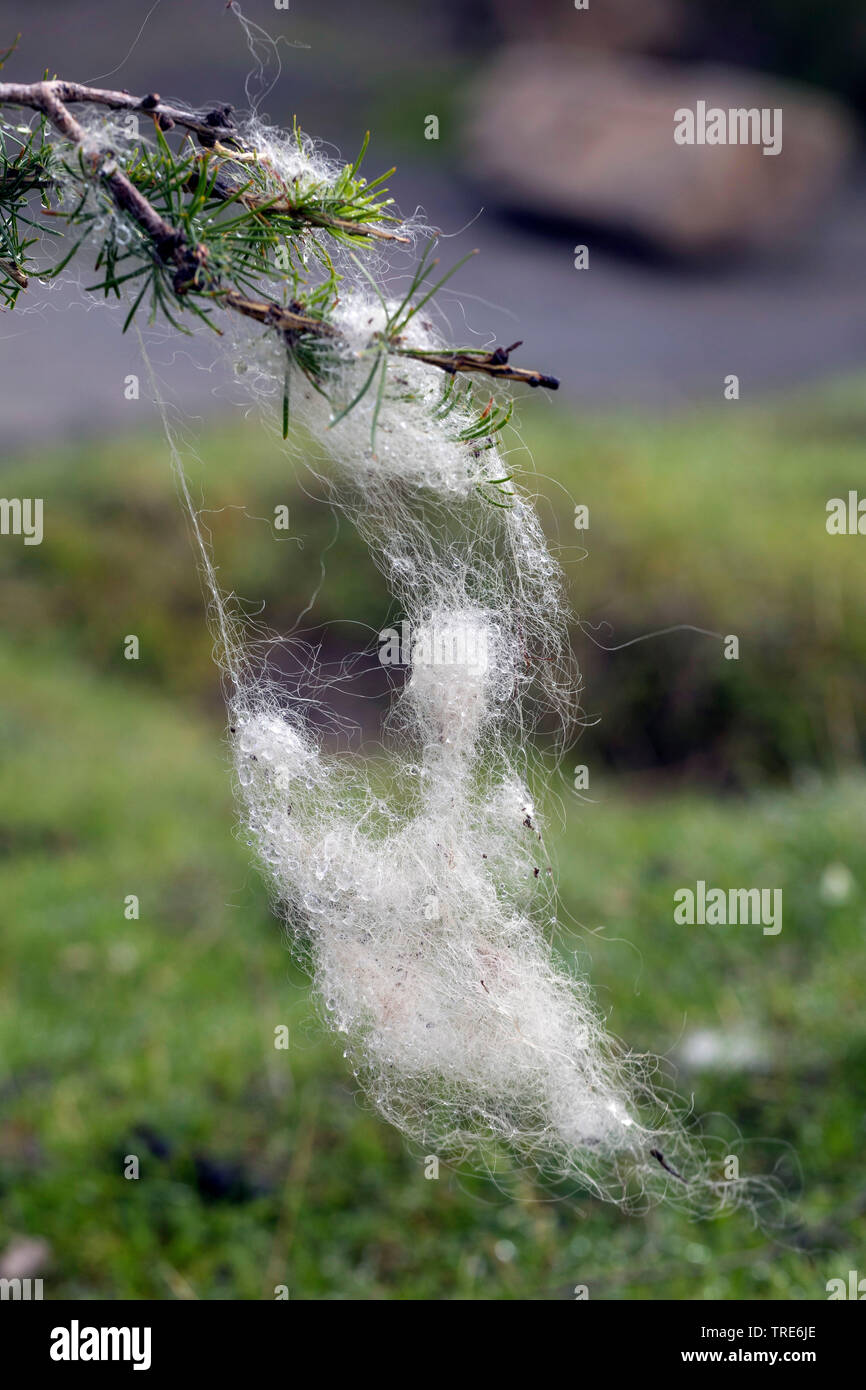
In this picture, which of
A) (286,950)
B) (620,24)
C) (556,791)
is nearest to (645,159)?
(620,24)

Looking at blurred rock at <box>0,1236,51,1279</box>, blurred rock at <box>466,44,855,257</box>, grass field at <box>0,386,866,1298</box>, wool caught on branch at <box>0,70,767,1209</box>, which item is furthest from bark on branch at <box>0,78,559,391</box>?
blurred rock at <box>466,44,855,257</box>

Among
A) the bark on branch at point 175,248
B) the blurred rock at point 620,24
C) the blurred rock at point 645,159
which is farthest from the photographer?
the blurred rock at point 620,24

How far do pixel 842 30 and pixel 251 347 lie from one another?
11431 mm

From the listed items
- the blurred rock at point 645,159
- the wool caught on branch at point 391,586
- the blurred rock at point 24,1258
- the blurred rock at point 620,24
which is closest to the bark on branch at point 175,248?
the wool caught on branch at point 391,586

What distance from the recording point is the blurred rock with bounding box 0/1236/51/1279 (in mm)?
1913

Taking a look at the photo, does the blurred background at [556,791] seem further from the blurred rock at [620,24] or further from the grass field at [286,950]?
the blurred rock at [620,24]

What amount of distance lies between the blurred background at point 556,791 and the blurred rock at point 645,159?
31 mm

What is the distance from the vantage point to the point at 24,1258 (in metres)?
1.93

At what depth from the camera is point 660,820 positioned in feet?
11.3

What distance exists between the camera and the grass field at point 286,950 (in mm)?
1941

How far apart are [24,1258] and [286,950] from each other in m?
1.05

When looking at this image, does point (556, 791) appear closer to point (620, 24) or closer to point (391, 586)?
point (391, 586)
